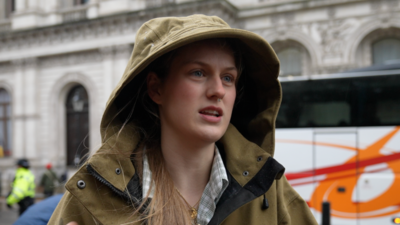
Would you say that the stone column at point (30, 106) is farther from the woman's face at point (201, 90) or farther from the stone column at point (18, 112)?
the woman's face at point (201, 90)

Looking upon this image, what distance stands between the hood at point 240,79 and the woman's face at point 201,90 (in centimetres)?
10

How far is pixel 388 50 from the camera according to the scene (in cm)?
1307

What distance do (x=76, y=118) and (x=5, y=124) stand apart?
161 inches

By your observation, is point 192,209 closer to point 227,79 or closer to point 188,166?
point 188,166

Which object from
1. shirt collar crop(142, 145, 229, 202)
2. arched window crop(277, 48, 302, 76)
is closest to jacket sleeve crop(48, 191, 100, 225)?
shirt collar crop(142, 145, 229, 202)

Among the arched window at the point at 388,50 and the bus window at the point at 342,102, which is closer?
the bus window at the point at 342,102

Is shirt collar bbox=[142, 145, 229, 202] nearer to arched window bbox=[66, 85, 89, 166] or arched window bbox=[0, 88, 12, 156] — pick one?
arched window bbox=[66, 85, 89, 166]

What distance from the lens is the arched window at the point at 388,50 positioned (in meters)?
13.0

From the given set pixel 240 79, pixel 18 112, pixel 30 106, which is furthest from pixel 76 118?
pixel 240 79

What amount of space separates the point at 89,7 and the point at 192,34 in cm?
1731

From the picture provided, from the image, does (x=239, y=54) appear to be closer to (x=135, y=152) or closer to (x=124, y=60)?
(x=135, y=152)

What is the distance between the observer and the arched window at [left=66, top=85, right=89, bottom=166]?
1783cm

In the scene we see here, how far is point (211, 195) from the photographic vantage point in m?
1.62

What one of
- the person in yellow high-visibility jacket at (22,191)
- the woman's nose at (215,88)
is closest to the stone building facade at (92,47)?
the person in yellow high-visibility jacket at (22,191)
